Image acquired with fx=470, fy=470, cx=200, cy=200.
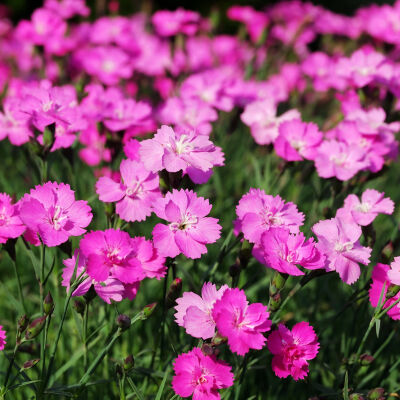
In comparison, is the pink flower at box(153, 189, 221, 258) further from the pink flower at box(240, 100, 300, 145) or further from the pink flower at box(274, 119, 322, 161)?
the pink flower at box(240, 100, 300, 145)

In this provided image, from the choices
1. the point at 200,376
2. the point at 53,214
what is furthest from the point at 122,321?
the point at 53,214

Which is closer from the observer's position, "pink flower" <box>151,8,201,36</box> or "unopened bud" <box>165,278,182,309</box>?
"unopened bud" <box>165,278,182,309</box>

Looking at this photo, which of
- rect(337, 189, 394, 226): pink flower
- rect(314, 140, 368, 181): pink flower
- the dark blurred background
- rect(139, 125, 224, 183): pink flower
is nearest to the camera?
rect(139, 125, 224, 183): pink flower

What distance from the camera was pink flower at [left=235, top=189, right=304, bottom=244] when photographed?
1324mm

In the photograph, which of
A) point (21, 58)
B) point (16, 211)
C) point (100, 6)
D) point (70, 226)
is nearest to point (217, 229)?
point (70, 226)

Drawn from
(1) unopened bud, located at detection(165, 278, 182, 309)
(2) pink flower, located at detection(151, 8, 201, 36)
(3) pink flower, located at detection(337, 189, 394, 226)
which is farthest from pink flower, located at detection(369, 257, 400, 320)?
(2) pink flower, located at detection(151, 8, 201, 36)

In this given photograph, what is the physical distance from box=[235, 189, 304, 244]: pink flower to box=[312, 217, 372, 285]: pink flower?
8cm

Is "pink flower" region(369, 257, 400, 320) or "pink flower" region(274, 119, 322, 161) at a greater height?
"pink flower" region(274, 119, 322, 161)

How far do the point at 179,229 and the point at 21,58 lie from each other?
10.2ft

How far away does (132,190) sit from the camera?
1432 millimetres

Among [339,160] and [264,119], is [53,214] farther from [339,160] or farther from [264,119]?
[264,119]

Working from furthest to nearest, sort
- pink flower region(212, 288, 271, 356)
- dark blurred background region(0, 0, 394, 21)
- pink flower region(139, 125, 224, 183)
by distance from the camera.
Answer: dark blurred background region(0, 0, 394, 21), pink flower region(139, 125, 224, 183), pink flower region(212, 288, 271, 356)

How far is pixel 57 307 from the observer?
173cm

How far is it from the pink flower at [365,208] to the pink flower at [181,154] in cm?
47
